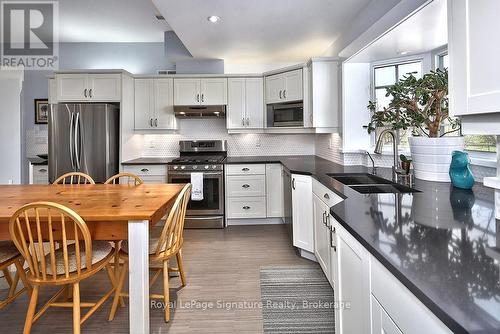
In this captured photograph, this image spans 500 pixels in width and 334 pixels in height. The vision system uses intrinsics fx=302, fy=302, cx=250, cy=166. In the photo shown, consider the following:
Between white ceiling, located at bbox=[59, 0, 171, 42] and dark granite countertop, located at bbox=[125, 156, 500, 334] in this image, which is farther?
white ceiling, located at bbox=[59, 0, 171, 42]

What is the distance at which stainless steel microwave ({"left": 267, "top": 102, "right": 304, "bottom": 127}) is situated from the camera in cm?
399

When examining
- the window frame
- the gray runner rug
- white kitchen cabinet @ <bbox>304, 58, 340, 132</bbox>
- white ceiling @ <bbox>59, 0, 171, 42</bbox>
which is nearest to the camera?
the gray runner rug

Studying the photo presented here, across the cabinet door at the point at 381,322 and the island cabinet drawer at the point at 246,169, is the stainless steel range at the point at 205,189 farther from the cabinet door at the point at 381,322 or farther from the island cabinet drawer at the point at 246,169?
the cabinet door at the point at 381,322

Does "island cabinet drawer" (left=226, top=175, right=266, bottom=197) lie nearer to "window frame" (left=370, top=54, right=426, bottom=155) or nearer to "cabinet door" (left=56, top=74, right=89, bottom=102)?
"window frame" (left=370, top=54, right=426, bottom=155)

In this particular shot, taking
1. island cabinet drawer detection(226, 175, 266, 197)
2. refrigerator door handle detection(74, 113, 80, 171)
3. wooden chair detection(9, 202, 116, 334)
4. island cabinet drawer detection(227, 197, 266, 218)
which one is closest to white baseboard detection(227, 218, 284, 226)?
island cabinet drawer detection(227, 197, 266, 218)

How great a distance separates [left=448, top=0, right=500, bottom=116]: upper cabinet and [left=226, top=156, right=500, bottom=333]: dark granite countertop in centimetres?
42

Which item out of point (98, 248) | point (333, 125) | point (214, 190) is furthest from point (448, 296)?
point (214, 190)

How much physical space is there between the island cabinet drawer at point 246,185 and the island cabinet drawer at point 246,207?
7cm

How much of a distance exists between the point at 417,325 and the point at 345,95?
293cm

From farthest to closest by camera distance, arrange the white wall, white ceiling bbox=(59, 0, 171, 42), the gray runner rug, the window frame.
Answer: the white wall, white ceiling bbox=(59, 0, 171, 42), the window frame, the gray runner rug

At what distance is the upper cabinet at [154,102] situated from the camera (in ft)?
14.9

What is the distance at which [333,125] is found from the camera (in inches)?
143

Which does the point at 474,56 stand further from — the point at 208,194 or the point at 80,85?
the point at 80,85

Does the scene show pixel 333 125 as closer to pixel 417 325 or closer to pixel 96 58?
pixel 417 325
